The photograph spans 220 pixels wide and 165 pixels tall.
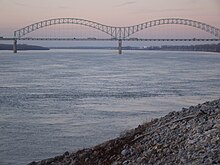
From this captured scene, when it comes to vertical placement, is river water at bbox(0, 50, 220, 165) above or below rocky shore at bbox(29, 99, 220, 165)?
below

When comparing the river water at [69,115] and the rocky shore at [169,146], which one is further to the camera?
the river water at [69,115]

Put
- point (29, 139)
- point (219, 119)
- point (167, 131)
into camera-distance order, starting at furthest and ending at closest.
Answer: point (29, 139), point (167, 131), point (219, 119)

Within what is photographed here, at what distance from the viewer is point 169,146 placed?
8.20 meters

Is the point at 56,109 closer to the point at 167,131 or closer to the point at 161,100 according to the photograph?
the point at 161,100

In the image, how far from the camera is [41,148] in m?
13.8

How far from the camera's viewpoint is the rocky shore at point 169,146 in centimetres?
726

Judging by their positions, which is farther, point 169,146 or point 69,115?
point 69,115

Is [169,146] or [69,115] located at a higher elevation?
[169,146]

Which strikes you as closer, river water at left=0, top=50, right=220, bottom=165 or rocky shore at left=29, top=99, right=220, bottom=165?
rocky shore at left=29, top=99, right=220, bottom=165

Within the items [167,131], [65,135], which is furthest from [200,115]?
[65,135]

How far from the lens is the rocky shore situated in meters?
7.26

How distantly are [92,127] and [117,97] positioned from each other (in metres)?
11.3

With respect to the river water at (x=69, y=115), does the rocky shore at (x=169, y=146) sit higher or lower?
higher

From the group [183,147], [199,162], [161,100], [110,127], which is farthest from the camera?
[161,100]
